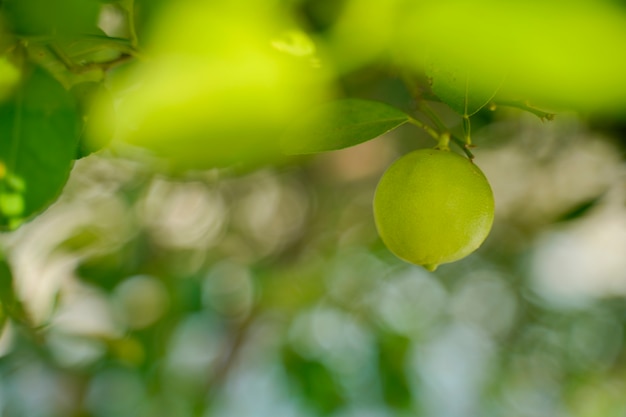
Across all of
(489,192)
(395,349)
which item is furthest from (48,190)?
(395,349)

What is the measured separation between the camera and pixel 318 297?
2113 mm

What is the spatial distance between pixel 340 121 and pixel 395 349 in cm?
137

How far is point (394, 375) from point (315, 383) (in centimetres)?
22

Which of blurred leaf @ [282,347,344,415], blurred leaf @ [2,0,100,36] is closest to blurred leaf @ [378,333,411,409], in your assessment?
blurred leaf @ [282,347,344,415]

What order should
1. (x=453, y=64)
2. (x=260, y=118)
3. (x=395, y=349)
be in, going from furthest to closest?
(x=395, y=349) → (x=453, y=64) → (x=260, y=118)

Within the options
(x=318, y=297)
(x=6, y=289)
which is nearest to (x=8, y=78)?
(x=6, y=289)

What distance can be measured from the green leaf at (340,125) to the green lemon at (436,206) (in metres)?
0.04

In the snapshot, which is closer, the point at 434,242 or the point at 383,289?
the point at 434,242

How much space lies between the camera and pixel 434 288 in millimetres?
2301

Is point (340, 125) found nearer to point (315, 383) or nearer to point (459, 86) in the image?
point (459, 86)

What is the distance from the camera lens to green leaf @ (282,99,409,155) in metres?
0.59

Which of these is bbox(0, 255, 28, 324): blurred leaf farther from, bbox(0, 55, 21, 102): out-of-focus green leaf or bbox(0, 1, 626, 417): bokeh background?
bbox(0, 1, 626, 417): bokeh background

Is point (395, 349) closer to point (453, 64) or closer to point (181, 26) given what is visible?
point (453, 64)

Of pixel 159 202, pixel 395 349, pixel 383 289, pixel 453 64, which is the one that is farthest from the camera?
pixel 383 289
